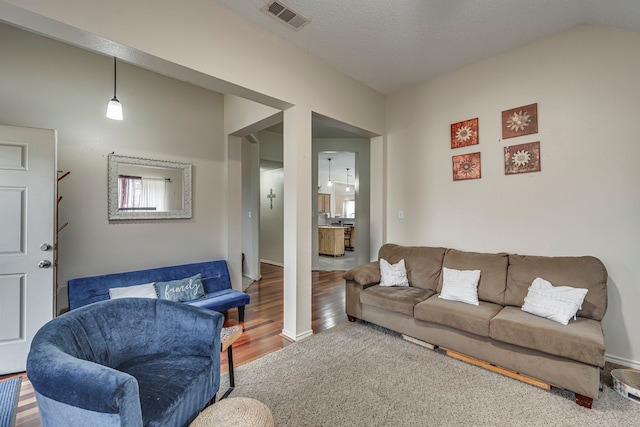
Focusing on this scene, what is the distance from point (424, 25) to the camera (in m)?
2.52

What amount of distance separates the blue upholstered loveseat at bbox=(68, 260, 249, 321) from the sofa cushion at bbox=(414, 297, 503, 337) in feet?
6.24

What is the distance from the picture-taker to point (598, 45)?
246 centimetres

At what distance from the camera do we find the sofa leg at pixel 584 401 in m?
1.81

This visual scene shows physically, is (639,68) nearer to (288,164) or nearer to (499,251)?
(499,251)

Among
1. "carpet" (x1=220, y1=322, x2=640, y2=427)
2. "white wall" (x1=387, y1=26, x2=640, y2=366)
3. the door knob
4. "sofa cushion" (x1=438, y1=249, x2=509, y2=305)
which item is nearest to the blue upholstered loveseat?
the door knob

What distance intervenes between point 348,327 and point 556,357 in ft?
5.91

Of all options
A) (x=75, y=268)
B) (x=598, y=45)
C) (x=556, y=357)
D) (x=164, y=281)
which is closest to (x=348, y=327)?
(x=556, y=357)

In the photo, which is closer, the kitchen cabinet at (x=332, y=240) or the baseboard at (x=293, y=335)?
the baseboard at (x=293, y=335)

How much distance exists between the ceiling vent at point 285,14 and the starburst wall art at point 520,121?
228 centimetres

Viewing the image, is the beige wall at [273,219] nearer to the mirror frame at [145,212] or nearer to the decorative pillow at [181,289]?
the mirror frame at [145,212]

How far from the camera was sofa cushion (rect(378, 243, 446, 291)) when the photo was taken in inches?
122

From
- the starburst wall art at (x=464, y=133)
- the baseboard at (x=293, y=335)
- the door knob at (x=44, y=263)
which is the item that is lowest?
the baseboard at (x=293, y=335)

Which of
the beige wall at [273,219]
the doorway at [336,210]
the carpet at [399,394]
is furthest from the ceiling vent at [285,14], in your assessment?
the beige wall at [273,219]

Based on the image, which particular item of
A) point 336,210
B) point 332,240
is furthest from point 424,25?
point 336,210
